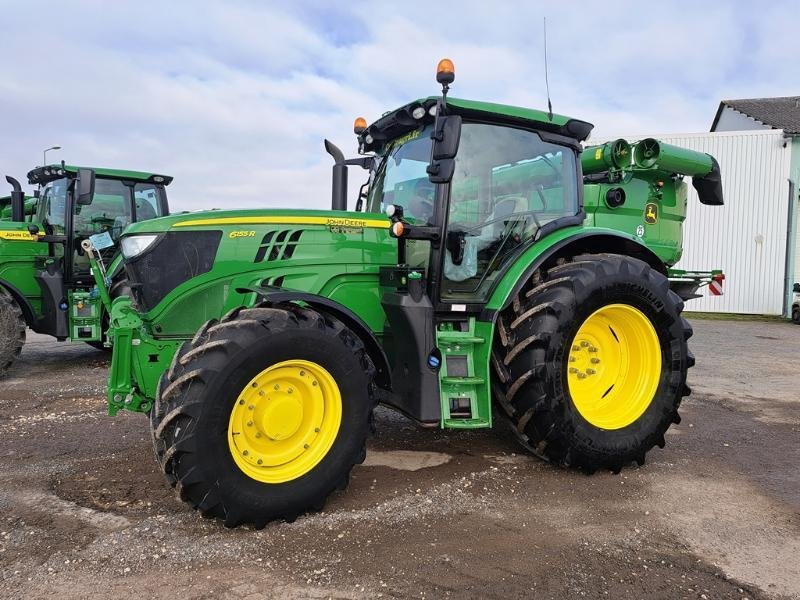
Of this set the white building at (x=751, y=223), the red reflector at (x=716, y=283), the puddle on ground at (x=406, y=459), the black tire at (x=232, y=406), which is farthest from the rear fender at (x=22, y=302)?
the white building at (x=751, y=223)

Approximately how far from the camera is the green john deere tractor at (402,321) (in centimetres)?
295

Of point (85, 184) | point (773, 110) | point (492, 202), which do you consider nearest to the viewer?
point (492, 202)

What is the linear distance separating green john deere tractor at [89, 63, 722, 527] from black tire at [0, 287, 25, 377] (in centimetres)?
438

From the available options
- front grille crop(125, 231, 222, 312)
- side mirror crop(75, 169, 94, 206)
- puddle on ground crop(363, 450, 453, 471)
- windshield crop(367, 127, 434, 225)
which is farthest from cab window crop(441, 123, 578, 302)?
side mirror crop(75, 169, 94, 206)

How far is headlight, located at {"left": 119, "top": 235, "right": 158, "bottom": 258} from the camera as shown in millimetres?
3490

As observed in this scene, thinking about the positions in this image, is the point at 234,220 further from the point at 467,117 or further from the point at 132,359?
the point at 467,117

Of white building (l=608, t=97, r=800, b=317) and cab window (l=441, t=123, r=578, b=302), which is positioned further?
white building (l=608, t=97, r=800, b=317)

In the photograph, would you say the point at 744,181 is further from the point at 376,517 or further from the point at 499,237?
Result: the point at 376,517

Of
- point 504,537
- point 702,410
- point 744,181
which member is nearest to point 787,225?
point 744,181

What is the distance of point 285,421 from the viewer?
3.07 metres

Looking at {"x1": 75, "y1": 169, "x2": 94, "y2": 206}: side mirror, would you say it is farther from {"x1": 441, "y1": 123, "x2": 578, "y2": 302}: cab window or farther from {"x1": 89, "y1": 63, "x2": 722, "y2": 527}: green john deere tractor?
{"x1": 441, "y1": 123, "x2": 578, "y2": 302}: cab window

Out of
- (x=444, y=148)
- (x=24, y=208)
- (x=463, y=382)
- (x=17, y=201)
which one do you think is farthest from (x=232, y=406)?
(x=24, y=208)

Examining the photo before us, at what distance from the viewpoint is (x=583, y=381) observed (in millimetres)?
4121

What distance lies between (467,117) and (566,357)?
1615 mm
